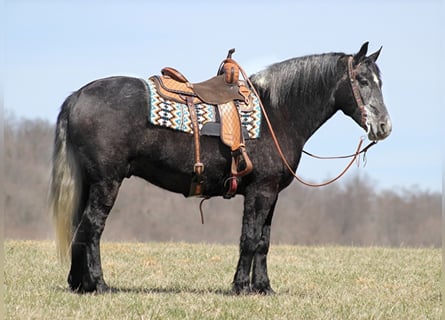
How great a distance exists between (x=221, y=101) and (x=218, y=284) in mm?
2348

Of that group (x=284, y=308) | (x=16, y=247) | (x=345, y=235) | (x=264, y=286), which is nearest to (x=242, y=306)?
(x=284, y=308)

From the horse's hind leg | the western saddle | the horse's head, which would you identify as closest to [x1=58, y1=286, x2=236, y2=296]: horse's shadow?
the horse's hind leg

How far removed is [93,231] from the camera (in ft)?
23.4

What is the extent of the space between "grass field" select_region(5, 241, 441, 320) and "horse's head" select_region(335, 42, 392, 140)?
1890mm

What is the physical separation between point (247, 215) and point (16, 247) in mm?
5360

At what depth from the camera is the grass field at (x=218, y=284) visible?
633 centimetres

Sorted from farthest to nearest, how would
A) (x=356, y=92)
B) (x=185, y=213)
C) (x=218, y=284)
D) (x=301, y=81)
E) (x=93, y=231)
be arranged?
1. (x=185, y=213)
2. (x=218, y=284)
3. (x=301, y=81)
4. (x=356, y=92)
5. (x=93, y=231)

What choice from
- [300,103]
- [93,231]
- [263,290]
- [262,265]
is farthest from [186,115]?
[263,290]

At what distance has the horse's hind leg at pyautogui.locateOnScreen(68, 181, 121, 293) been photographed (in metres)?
7.15

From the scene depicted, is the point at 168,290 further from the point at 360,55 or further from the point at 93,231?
the point at 360,55

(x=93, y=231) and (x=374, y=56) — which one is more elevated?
(x=374, y=56)

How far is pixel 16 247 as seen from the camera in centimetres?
1136

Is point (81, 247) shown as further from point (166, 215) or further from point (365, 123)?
point (166, 215)

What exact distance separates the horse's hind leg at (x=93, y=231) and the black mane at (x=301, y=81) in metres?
2.08
